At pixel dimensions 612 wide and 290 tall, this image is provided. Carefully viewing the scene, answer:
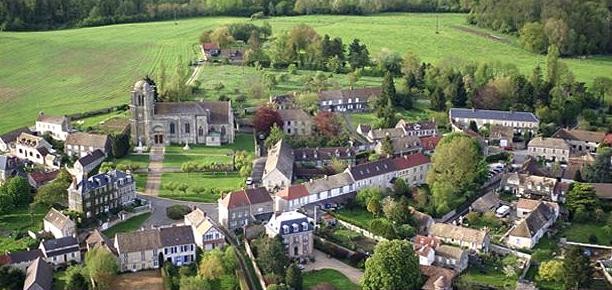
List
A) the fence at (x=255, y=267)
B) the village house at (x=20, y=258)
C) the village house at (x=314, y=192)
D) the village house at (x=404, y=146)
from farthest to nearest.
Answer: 1. the village house at (x=404, y=146)
2. the village house at (x=314, y=192)
3. the village house at (x=20, y=258)
4. the fence at (x=255, y=267)

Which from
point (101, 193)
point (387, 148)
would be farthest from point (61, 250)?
point (387, 148)

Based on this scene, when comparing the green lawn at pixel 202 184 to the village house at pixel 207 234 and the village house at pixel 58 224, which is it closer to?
the village house at pixel 207 234

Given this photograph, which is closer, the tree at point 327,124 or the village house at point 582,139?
the village house at point 582,139

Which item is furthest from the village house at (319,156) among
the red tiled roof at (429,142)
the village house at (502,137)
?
the village house at (502,137)

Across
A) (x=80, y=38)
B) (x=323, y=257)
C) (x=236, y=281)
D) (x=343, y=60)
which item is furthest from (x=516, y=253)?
(x=80, y=38)

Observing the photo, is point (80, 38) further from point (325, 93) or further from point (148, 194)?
point (148, 194)

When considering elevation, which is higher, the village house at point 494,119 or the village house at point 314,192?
the village house at point 494,119

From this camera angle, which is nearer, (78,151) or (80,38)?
(78,151)

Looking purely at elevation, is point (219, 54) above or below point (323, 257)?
above
